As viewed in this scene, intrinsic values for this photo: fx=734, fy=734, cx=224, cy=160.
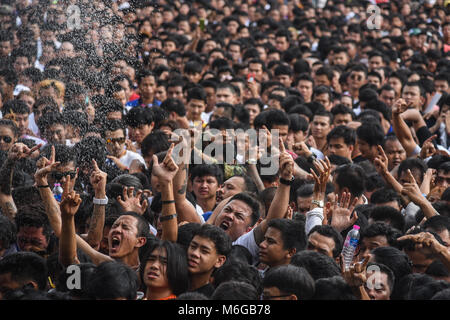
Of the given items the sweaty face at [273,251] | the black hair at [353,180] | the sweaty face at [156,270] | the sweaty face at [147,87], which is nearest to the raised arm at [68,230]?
the sweaty face at [156,270]

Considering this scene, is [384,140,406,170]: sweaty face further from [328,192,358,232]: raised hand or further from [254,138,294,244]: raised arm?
[254,138,294,244]: raised arm

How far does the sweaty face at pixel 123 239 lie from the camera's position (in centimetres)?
489

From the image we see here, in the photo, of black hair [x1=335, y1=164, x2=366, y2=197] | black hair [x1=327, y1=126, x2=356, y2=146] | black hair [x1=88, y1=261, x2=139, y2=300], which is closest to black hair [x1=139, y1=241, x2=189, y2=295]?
black hair [x1=88, y1=261, x2=139, y2=300]

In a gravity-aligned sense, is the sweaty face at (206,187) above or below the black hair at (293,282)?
above

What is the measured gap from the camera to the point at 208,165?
6367 mm

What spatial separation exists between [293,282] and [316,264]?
48 centimetres

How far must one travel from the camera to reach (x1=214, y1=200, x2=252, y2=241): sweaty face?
5.50m

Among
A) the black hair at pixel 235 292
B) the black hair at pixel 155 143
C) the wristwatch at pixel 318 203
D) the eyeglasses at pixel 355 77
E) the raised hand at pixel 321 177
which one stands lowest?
the black hair at pixel 235 292

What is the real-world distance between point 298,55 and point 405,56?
2347 mm

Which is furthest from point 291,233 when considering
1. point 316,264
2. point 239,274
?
point 239,274

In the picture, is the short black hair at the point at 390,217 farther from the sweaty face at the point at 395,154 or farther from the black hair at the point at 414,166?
the sweaty face at the point at 395,154

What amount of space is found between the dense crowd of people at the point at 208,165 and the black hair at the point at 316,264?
12mm

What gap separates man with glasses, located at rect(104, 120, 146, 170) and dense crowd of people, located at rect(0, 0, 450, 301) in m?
0.02

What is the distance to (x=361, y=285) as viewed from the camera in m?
4.07
